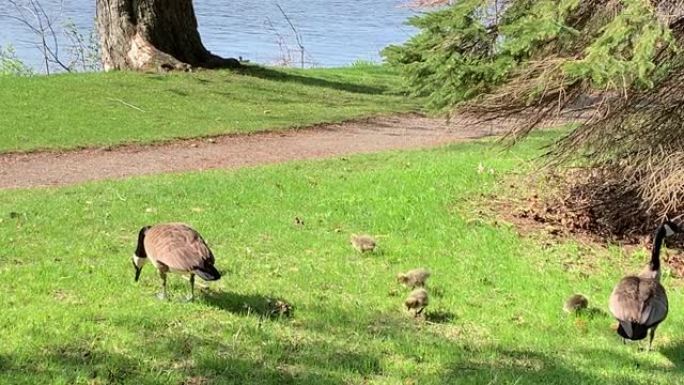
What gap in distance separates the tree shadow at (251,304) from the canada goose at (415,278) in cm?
112

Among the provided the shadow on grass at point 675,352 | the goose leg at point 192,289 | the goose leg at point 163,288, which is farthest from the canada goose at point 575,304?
the goose leg at point 163,288

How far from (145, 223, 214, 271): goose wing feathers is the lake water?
66.6 ft

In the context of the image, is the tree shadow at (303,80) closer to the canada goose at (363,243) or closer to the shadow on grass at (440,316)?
the canada goose at (363,243)

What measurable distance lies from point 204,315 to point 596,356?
274cm

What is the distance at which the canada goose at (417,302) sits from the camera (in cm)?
665

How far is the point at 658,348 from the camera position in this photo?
21.4ft

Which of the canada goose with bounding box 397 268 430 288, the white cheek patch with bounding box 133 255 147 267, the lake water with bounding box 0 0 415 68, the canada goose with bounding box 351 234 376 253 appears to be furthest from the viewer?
the lake water with bounding box 0 0 415 68

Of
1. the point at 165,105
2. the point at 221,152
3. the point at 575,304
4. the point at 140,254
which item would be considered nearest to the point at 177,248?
the point at 140,254

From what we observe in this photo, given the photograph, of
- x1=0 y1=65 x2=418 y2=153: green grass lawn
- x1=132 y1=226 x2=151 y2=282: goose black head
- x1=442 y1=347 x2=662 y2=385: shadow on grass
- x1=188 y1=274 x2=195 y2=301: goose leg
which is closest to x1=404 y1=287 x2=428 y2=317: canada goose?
x1=442 y1=347 x2=662 y2=385: shadow on grass

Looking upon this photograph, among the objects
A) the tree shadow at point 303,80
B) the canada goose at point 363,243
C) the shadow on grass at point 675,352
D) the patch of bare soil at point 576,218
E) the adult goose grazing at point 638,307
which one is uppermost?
the adult goose grazing at point 638,307

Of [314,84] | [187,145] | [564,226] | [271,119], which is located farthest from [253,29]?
[564,226]

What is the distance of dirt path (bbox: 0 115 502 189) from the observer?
1335 centimetres

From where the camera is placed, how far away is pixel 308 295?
7.04m

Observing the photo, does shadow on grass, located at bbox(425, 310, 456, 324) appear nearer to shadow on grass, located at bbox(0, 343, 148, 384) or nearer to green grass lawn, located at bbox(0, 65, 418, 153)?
shadow on grass, located at bbox(0, 343, 148, 384)
